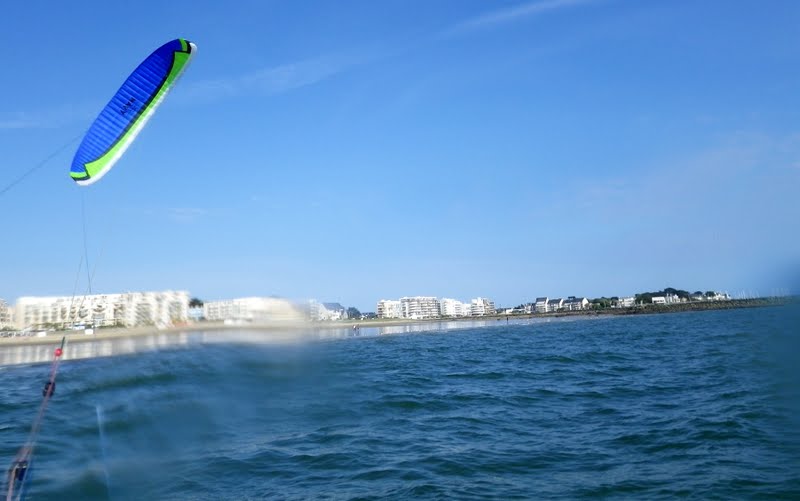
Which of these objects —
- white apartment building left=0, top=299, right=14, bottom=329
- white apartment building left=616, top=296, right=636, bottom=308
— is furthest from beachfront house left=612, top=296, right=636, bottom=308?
white apartment building left=0, top=299, right=14, bottom=329

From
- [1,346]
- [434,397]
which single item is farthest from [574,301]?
[434,397]

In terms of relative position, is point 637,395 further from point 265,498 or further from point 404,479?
point 265,498

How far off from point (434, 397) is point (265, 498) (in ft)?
20.5

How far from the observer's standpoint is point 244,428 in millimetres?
8211

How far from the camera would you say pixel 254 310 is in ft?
29.5

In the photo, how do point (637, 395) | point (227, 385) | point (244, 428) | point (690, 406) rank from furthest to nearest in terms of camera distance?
point (637, 395), point (690, 406), point (227, 385), point (244, 428)

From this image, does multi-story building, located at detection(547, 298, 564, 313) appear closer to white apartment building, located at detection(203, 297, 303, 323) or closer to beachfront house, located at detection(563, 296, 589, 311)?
beachfront house, located at detection(563, 296, 589, 311)

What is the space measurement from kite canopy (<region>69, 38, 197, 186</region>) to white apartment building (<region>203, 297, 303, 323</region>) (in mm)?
4659

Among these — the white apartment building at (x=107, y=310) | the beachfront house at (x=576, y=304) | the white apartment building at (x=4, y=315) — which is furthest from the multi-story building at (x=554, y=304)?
the white apartment building at (x=107, y=310)

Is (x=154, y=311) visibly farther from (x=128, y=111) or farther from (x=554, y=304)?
(x=554, y=304)

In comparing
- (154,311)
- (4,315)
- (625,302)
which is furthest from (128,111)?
(625,302)

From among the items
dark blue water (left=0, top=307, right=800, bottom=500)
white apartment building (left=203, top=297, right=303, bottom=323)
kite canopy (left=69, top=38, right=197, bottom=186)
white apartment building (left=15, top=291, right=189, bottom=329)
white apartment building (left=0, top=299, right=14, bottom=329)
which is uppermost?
kite canopy (left=69, top=38, right=197, bottom=186)

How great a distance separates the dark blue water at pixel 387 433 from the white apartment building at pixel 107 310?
3.01ft

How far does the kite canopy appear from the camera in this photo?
1222cm
